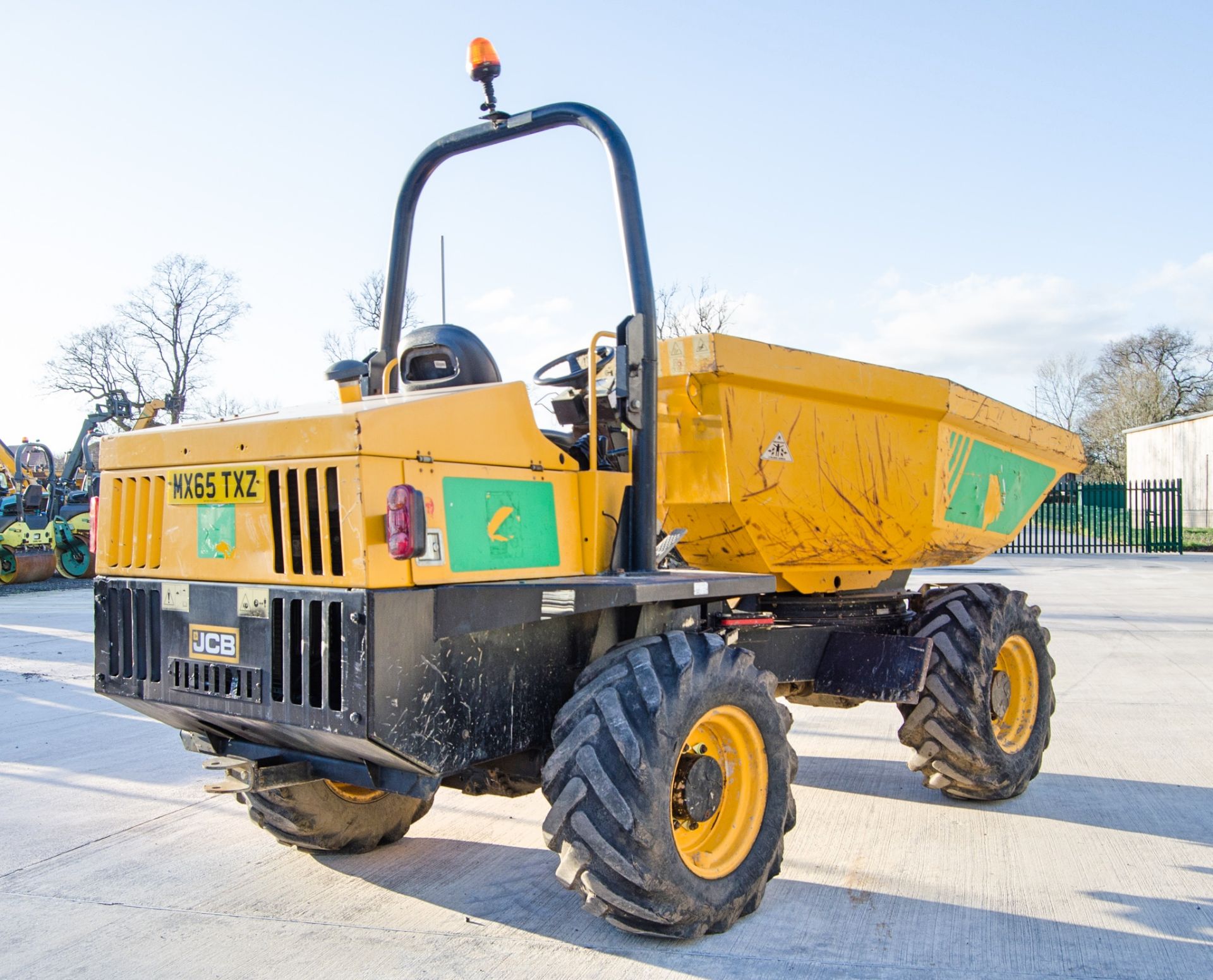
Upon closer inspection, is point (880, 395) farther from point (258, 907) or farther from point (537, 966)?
point (258, 907)

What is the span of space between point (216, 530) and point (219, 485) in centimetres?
16

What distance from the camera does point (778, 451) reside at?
4.77m

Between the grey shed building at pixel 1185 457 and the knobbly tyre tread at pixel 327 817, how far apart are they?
37.9 meters

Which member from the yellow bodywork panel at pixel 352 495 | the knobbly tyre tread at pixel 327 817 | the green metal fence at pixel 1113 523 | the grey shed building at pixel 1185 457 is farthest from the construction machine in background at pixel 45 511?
the grey shed building at pixel 1185 457

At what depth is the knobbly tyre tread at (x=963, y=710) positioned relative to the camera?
534 centimetres

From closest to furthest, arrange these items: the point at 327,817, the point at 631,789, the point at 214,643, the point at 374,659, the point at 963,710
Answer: the point at 374,659 < the point at 631,789 < the point at 214,643 < the point at 327,817 < the point at 963,710

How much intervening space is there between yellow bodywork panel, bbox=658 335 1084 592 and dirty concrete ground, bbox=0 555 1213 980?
1.35 meters

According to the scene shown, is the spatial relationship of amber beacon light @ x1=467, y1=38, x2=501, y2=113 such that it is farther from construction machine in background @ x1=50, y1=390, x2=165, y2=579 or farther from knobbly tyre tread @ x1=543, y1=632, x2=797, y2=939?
construction machine in background @ x1=50, y1=390, x2=165, y2=579

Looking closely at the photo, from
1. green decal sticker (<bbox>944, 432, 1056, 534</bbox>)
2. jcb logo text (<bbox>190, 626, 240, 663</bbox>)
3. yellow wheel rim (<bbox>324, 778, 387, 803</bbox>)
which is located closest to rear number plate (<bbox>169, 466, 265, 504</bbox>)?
jcb logo text (<bbox>190, 626, 240, 663</bbox>)

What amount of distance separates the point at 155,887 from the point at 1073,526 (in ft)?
99.2

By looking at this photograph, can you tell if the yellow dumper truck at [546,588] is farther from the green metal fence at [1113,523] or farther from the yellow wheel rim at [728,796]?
the green metal fence at [1113,523]

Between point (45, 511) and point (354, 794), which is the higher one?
point (45, 511)

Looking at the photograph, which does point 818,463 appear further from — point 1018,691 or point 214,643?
point 214,643

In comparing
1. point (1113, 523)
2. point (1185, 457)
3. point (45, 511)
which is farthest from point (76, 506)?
point (1185, 457)
